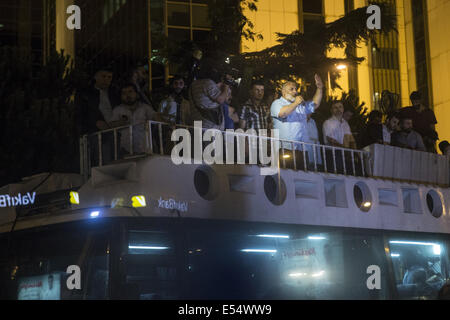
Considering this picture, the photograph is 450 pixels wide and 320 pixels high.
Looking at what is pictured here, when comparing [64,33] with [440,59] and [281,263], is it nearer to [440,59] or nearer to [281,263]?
[440,59]

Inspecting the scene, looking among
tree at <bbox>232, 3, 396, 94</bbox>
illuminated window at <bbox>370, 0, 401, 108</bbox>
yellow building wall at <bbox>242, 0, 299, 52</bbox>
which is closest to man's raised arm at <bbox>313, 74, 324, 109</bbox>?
tree at <bbox>232, 3, 396, 94</bbox>

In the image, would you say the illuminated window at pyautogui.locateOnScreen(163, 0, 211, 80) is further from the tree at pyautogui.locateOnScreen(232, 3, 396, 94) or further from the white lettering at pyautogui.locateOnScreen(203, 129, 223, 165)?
the white lettering at pyautogui.locateOnScreen(203, 129, 223, 165)

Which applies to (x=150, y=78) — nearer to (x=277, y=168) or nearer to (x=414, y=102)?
(x=414, y=102)

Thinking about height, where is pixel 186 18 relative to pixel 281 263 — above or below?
above

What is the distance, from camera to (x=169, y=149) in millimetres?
7816

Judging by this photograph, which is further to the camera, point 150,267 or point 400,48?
point 400,48

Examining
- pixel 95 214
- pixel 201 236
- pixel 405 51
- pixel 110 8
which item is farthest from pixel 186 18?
pixel 95 214

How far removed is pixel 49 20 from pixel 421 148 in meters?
46.1

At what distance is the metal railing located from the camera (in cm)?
756

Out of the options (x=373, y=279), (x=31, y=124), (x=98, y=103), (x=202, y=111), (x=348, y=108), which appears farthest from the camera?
(x=348, y=108)

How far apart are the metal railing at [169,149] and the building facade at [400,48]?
18613 mm

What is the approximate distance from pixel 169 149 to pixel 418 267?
12.5ft
